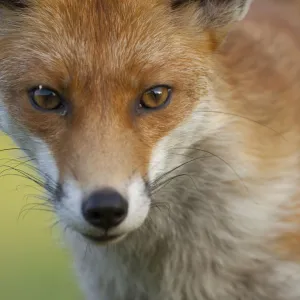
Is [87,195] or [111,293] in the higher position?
[87,195]

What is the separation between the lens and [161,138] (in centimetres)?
367

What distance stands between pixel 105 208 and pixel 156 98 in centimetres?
59

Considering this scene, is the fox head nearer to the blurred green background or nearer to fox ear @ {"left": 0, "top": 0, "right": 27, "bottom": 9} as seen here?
fox ear @ {"left": 0, "top": 0, "right": 27, "bottom": 9}

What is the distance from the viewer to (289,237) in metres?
4.16

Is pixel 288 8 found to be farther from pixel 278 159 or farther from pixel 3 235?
pixel 3 235

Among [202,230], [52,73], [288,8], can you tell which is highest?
[288,8]

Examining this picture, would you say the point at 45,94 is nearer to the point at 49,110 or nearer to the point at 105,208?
the point at 49,110

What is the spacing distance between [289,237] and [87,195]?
4.10ft

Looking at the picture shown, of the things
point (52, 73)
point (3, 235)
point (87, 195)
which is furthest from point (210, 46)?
point (3, 235)

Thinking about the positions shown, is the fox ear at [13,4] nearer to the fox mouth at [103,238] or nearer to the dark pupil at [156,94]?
the dark pupil at [156,94]

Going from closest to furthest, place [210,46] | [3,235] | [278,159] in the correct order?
[210,46]
[278,159]
[3,235]

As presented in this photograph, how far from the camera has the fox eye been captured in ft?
11.8

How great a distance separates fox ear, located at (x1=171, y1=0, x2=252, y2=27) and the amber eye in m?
0.42

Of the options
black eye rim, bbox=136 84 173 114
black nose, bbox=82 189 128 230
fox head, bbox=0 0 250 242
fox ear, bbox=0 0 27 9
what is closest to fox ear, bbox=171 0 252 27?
fox head, bbox=0 0 250 242
